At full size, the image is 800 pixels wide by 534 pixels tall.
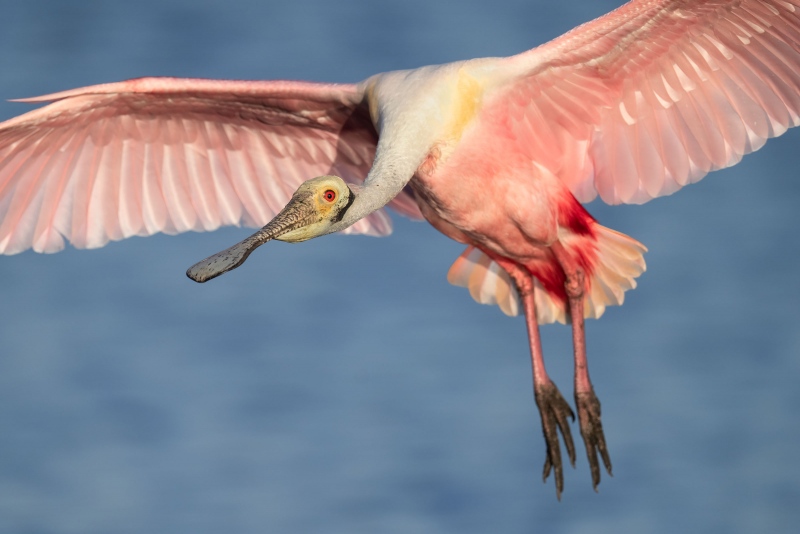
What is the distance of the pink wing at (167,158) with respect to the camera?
10203 millimetres

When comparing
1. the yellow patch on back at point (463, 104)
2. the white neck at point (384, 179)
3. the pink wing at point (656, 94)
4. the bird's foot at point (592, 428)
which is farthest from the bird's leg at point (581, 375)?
the white neck at point (384, 179)

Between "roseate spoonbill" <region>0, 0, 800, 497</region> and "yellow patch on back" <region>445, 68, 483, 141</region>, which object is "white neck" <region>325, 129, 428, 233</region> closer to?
"roseate spoonbill" <region>0, 0, 800, 497</region>

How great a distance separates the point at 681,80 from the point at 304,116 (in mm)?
2343

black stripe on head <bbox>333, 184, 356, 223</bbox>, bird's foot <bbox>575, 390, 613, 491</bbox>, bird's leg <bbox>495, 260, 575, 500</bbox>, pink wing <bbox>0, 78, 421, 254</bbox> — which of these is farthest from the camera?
pink wing <bbox>0, 78, 421, 254</bbox>

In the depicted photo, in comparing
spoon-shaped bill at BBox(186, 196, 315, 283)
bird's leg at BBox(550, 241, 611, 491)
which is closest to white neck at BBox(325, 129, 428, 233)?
spoon-shaped bill at BBox(186, 196, 315, 283)

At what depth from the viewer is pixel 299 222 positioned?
843 cm

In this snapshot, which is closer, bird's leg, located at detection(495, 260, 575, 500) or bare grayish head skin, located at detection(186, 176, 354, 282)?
bare grayish head skin, located at detection(186, 176, 354, 282)

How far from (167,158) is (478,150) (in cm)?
248

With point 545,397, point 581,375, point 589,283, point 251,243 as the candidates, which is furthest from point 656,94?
point 251,243

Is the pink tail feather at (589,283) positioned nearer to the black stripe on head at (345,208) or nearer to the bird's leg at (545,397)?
the bird's leg at (545,397)

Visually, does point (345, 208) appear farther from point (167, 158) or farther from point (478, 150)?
point (167, 158)

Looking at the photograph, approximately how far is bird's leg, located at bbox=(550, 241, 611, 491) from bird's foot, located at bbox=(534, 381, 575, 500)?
0.12 metres

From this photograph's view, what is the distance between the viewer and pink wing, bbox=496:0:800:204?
9211 millimetres

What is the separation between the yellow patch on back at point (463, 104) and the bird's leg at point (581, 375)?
1.06 meters
